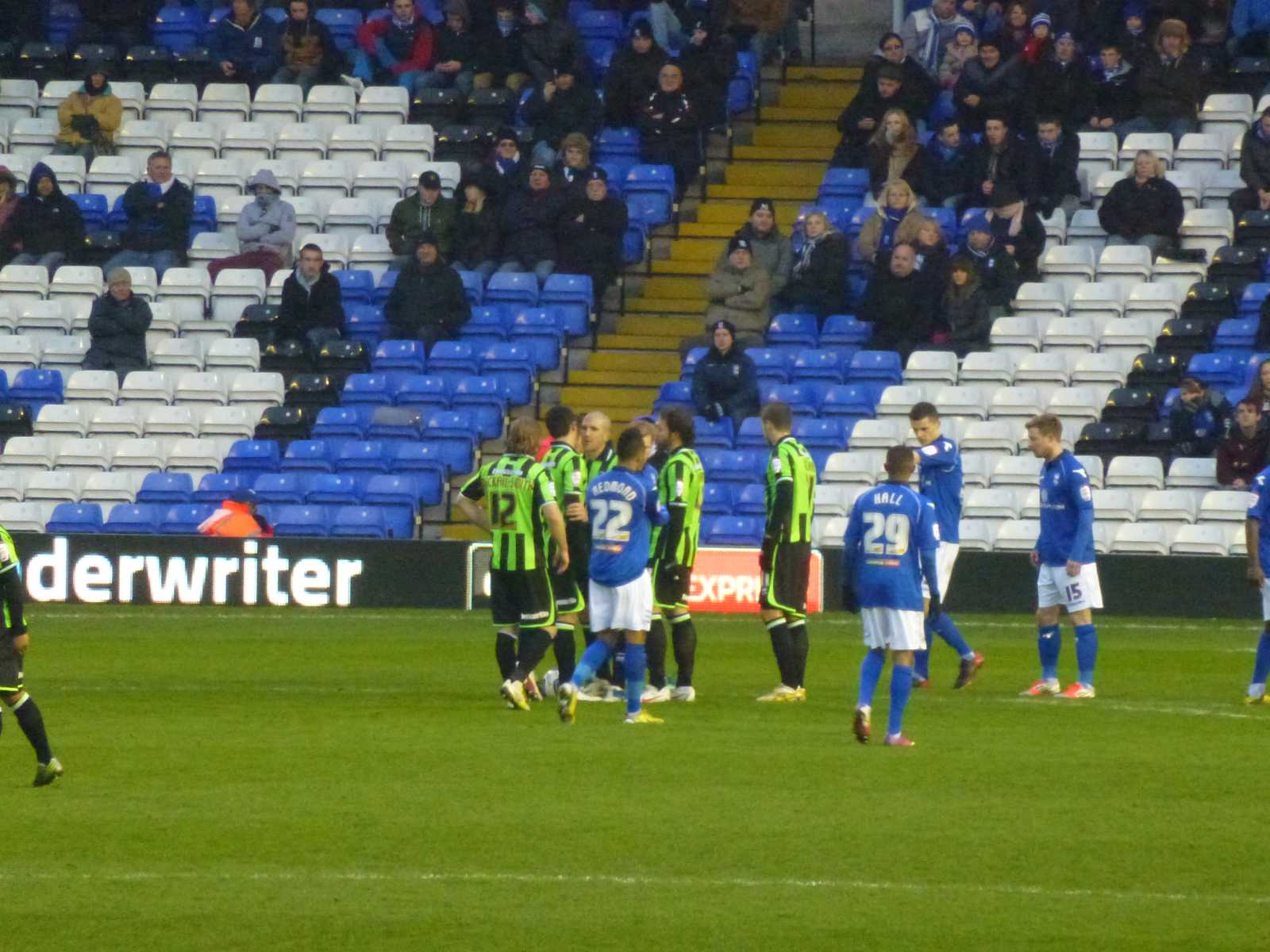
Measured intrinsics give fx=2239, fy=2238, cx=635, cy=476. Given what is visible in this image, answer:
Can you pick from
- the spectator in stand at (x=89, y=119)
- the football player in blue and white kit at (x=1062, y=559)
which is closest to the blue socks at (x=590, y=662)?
the football player in blue and white kit at (x=1062, y=559)

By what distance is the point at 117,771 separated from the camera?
11.1 metres

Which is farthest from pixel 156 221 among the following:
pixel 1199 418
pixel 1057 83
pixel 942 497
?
pixel 942 497

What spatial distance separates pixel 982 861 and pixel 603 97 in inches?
772

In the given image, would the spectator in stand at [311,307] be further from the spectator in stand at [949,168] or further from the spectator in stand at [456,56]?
the spectator in stand at [949,168]

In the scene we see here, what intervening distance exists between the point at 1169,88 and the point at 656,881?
62.1ft

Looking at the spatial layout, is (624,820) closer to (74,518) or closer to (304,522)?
(304,522)

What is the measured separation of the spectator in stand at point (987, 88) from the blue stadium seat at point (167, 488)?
9.62 meters

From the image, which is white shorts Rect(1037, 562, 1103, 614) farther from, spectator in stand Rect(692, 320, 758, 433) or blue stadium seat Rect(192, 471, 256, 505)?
blue stadium seat Rect(192, 471, 256, 505)

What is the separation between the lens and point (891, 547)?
11844 mm

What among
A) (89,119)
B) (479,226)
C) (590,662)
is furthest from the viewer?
(89,119)

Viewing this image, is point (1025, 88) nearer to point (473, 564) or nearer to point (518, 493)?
point (473, 564)

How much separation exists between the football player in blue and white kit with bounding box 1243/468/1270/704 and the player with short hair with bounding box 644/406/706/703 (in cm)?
353

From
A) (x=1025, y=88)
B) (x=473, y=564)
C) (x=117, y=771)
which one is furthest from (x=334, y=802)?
(x=1025, y=88)

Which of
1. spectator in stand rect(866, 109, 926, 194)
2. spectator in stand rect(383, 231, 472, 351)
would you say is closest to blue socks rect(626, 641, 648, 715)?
spectator in stand rect(383, 231, 472, 351)
